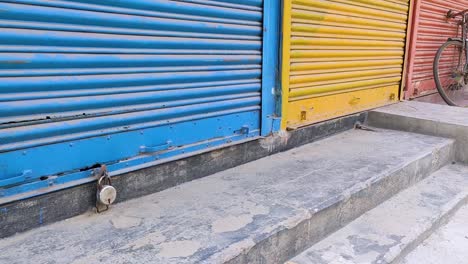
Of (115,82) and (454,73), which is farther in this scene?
(454,73)

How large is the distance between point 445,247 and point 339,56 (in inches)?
92.8

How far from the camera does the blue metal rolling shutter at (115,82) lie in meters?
2.06

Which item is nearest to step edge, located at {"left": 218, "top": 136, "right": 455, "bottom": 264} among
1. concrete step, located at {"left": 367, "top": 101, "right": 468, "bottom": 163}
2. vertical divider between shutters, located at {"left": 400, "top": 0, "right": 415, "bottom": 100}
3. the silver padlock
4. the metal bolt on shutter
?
concrete step, located at {"left": 367, "top": 101, "right": 468, "bottom": 163}

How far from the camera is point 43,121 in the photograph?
2.17 meters

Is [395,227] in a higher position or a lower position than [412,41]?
lower

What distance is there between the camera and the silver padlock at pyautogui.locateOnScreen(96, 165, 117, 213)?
2.39m

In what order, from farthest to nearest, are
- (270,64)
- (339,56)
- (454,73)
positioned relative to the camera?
(454,73) → (339,56) → (270,64)

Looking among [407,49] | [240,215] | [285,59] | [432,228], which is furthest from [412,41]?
[240,215]

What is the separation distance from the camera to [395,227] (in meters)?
2.92

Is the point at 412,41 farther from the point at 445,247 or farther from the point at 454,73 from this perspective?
the point at 445,247

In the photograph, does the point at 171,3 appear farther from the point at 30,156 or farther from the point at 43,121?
the point at 30,156

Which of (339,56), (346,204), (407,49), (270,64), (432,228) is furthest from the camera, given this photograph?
(407,49)

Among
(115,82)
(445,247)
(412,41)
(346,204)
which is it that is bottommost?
(445,247)

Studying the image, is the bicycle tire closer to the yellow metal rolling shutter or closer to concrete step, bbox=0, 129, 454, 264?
the yellow metal rolling shutter
